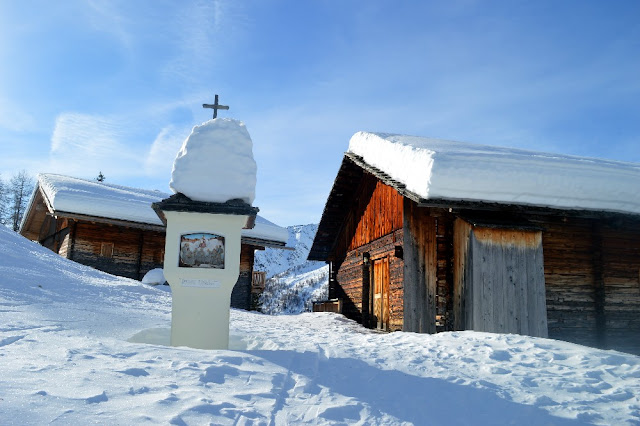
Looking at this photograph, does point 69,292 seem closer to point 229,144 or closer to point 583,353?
point 229,144

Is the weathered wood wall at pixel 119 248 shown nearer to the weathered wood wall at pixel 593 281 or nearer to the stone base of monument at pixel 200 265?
the stone base of monument at pixel 200 265

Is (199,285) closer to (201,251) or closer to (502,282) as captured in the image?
(201,251)

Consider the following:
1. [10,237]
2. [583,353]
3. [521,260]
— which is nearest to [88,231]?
[10,237]

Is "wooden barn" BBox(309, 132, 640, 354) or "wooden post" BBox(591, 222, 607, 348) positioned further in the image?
"wooden post" BBox(591, 222, 607, 348)

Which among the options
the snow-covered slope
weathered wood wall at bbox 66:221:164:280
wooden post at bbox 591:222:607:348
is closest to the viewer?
wooden post at bbox 591:222:607:348

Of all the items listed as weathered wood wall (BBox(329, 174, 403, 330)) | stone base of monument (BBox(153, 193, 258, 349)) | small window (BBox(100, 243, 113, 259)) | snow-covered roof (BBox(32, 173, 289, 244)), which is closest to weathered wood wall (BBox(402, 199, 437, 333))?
weathered wood wall (BBox(329, 174, 403, 330))

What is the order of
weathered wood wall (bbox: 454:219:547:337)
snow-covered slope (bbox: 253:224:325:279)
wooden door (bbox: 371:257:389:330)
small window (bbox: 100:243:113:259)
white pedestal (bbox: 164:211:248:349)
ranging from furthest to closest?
snow-covered slope (bbox: 253:224:325:279) → small window (bbox: 100:243:113:259) → wooden door (bbox: 371:257:389:330) → weathered wood wall (bbox: 454:219:547:337) → white pedestal (bbox: 164:211:248:349)

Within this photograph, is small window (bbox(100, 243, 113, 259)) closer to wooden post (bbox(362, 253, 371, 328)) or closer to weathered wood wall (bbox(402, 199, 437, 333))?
wooden post (bbox(362, 253, 371, 328))

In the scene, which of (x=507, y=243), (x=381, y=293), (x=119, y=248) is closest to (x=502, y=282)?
(x=507, y=243)

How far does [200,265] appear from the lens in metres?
6.63

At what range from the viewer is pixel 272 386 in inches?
178

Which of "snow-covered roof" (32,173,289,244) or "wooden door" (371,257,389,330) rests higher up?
"snow-covered roof" (32,173,289,244)

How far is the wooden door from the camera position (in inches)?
488

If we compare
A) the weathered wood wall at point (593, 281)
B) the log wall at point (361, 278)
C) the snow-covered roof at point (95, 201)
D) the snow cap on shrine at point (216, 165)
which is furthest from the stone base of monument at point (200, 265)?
the snow-covered roof at point (95, 201)
